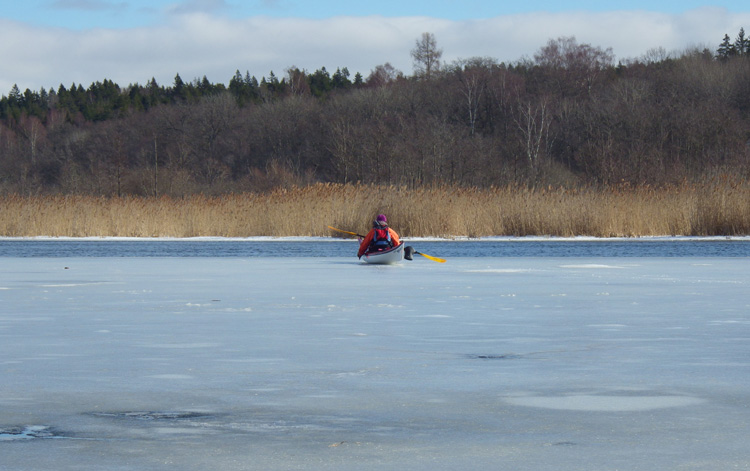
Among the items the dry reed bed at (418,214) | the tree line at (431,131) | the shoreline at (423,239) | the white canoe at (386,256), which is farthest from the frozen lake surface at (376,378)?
the tree line at (431,131)

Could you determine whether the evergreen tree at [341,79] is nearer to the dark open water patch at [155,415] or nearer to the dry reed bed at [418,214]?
the dry reed bed at [418,214]

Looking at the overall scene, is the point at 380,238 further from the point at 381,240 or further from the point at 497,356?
the point at 497,356

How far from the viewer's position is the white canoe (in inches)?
670

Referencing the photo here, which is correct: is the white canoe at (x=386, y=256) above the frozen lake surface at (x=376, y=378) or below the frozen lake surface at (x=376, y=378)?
above

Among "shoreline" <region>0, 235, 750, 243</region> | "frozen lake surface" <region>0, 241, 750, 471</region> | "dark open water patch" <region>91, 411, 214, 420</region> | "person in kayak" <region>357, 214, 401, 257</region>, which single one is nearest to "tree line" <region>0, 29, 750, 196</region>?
"shoreline" <region>0, 235, 750, 243</region>

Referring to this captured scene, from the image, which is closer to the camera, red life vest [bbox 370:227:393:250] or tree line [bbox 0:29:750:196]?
red life vest [bbox 370:227:393:250]

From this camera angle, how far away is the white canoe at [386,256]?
17016 mm

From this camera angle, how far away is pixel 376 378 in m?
5.71

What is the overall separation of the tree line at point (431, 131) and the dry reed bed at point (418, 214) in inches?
1088

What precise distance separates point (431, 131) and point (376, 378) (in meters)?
61.8

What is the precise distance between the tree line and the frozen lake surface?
4454cm

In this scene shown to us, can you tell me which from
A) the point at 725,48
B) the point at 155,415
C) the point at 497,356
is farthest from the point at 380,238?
the point at 725,48

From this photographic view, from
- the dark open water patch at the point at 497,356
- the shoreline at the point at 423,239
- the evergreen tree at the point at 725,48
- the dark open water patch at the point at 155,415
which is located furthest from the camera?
the evergreen tree at the point at 725,48

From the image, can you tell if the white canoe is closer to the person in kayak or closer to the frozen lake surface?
the person in kayak
